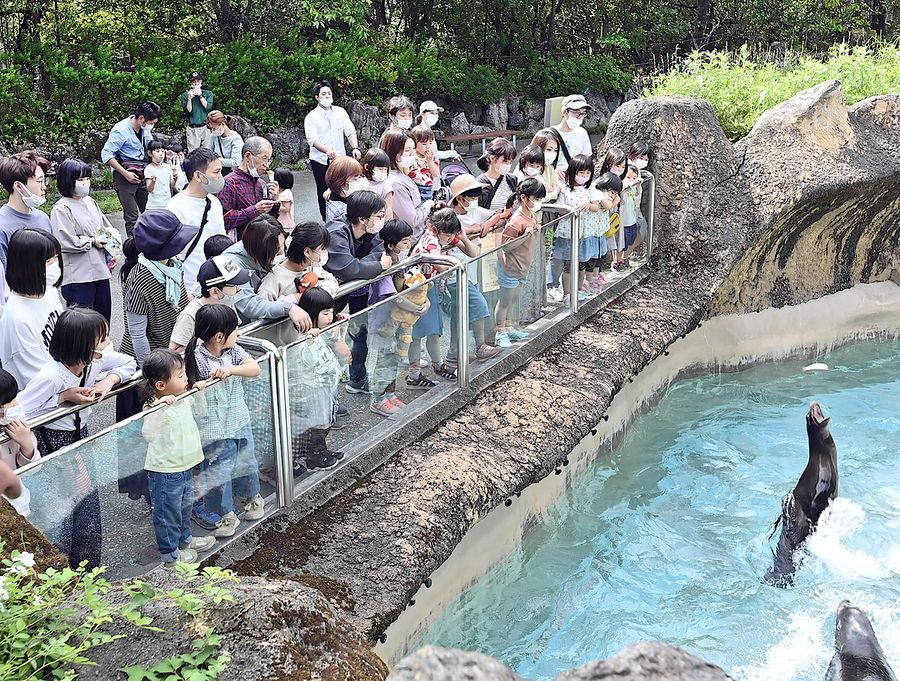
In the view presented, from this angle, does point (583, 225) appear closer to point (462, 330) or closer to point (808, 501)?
point (462, 330)

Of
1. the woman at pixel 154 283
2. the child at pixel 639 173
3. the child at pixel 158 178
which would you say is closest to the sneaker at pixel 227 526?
the woman at pixel 154 283

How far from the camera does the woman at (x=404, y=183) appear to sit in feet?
22.2

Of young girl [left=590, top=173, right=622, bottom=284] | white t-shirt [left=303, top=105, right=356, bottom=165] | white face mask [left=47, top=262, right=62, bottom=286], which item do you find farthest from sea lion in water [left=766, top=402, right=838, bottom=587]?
white t-shirt [left=303, top=105, right=356, bottom=165]

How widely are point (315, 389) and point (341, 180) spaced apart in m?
1.82

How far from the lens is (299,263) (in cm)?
503

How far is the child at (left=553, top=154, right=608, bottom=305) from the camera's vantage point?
7.16 meters

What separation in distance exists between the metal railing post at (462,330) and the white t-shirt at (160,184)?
11.3 ft

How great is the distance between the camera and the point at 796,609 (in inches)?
227

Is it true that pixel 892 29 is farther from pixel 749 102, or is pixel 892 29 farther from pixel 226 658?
pixel 226 658

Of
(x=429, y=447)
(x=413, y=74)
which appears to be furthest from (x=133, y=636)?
(x=413, y=74)

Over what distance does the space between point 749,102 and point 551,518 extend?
613 cm

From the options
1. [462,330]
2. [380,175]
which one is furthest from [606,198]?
[462,330]

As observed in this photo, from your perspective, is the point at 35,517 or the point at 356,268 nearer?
the point at 35,517

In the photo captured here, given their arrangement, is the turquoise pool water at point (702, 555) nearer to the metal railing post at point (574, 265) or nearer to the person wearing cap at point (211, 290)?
the metal railing post at point (574, 265)
